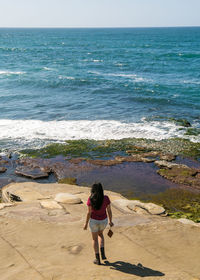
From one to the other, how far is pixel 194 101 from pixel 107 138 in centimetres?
1500

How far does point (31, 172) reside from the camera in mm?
19109

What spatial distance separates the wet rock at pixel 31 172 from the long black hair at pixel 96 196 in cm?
1131

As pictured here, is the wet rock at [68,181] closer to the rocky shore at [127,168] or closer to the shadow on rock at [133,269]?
the rocky shore at [127,168]

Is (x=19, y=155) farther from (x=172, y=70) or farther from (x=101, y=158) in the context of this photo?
(x=172, y=70)

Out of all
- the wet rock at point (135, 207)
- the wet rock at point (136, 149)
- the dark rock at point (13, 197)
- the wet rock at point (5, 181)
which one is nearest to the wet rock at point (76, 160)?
the wet rock at point (136, 149)

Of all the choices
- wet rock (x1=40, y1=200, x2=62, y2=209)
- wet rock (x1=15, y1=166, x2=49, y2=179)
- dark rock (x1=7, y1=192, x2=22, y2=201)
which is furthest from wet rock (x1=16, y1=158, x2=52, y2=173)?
wet rock (x1=40, y1=200, x2=62, y2=209)

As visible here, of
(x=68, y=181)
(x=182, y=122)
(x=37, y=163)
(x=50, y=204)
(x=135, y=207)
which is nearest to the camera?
(x=50, y=204)

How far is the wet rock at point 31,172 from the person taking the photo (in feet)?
60.7

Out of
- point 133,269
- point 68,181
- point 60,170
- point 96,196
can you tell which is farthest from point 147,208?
point 60,170

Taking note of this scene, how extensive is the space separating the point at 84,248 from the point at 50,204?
3916 millimetres

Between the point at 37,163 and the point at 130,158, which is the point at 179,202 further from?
the point at 37,163

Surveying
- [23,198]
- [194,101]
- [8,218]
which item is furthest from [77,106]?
[8,218]

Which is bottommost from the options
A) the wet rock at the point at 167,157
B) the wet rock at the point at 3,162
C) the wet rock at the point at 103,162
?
the wet rock at the point at 3,162

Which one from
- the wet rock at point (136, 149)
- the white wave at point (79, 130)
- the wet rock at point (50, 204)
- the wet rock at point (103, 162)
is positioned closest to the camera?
the wet rock at point (50, 204)
